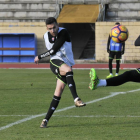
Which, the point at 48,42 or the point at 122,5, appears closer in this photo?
the point at 48,42

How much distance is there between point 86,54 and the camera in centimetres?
3344


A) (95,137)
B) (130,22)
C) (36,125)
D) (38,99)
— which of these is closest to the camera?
(95,137)

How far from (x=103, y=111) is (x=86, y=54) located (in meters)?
25.5

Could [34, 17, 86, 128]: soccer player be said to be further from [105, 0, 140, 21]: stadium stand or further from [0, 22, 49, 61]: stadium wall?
[105, 0, 140, 21]: stadium stand

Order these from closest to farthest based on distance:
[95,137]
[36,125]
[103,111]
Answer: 1. [95,137]
2. [36,125]
3. [103,111]

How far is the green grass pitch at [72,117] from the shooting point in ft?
19.0

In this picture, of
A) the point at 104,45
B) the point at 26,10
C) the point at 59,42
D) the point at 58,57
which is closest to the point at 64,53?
the point at 58,57

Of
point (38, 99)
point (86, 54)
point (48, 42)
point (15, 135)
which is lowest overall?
point (86, 54)

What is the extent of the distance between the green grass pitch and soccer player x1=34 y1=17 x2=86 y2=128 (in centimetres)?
44

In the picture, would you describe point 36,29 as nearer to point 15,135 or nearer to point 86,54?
point 86,54

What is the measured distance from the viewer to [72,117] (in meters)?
7.30

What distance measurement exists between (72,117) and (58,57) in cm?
128

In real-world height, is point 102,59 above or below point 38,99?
below

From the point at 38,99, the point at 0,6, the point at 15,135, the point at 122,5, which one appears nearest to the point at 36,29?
the point at 0,6
